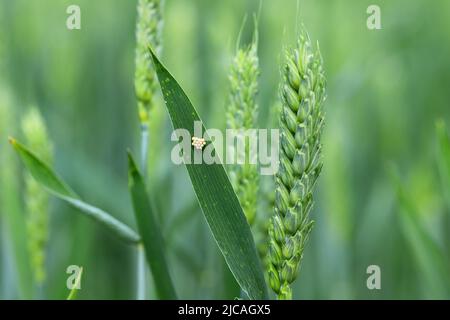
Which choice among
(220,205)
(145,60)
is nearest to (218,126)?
(145,60)

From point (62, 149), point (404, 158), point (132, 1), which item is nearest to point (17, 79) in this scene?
point (62, 149)

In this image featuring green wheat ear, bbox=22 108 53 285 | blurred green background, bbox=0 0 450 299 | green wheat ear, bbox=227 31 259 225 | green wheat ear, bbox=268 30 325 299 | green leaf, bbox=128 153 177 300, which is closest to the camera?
green wheat ear, bbox=268 30 325 299

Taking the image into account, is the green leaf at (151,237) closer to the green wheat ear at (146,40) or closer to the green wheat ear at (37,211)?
the green wheat ear at (146,40)

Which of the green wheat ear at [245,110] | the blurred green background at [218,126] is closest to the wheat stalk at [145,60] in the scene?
the green wheat ear at [245,110]

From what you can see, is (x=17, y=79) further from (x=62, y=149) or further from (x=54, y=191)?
(x=54, y=191)

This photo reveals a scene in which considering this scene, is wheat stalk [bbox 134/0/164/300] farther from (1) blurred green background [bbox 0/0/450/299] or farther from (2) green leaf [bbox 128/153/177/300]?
(1) blurred green background [bbox 0/0/450/299]

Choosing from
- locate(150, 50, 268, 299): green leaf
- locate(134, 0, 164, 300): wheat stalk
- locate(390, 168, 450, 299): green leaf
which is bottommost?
locate(390, 168, 450, 299): green leaf

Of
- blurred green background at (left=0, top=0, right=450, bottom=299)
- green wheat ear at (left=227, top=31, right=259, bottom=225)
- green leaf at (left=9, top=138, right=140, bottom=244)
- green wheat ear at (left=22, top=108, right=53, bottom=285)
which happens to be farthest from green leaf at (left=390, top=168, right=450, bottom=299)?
green wheat ear at (left=22, top=108, right=53, bottom=285)
